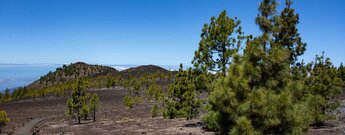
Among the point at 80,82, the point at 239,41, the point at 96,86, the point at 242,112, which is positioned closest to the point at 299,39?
the point at 239,41

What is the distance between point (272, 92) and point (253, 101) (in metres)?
0.91

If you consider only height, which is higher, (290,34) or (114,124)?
(290,34)

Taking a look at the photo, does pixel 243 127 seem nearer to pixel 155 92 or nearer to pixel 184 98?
pixel 184 98

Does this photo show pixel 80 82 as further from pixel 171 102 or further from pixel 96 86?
pixel 96 86

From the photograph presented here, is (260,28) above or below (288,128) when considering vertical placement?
above

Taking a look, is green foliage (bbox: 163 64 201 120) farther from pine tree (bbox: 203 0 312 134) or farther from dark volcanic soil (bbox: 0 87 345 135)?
pine tree (bbox: 203 0 312 134)

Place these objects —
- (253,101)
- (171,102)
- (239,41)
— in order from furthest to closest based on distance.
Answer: (171,102)
(239,41)
(253,101)

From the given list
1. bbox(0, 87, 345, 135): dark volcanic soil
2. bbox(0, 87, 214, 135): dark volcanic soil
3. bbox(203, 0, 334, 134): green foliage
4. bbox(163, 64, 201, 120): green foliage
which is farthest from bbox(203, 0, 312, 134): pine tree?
bbox(163, 64, 201, 120): green foliage

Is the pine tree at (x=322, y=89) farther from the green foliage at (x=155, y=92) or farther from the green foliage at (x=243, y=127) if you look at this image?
the green foliage at (x=155, y=92)

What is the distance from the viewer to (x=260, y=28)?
542 inches

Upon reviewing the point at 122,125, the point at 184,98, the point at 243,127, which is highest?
the point at 184,98

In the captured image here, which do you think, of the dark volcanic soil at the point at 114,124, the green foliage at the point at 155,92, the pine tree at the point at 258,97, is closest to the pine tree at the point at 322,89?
the dark volcanic soil at the point at 114,124

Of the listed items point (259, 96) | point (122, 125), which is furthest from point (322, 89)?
point (122, 125)

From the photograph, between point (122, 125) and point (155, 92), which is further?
point (155, 92)
